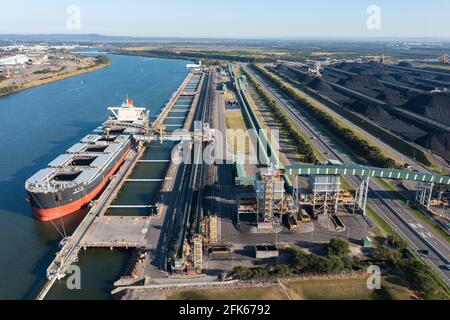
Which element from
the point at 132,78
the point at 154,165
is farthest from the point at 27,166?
A: the point at 132,78

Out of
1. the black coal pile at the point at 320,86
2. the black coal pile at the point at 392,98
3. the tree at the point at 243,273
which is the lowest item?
the tree at the point at 243,273

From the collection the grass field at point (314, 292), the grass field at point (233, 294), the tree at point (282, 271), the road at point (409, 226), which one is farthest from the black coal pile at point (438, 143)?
the grass field at point (233, 294)

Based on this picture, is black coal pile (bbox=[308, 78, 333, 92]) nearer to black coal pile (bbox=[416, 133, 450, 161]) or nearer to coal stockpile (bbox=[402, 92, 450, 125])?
coal stockpile (bbox=[402, 92, 450, 125])

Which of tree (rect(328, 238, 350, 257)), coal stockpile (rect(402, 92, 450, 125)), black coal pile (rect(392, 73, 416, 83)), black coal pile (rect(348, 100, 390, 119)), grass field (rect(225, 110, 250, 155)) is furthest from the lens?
black coal pile (rect(392, 73, 416, 83))

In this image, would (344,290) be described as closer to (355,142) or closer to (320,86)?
(355,142)

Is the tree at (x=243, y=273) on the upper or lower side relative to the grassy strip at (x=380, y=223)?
lower

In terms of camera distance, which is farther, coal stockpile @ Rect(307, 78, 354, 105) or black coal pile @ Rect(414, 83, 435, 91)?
black coal pile @ Rect(414, 83, 435, 91)

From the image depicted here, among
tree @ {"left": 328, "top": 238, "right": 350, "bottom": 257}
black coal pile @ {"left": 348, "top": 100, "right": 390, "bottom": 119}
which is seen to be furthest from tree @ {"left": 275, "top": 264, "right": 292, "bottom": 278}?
black coal pile @ {"left": 348, "top": 100, "right": 390, "bottom": 119}

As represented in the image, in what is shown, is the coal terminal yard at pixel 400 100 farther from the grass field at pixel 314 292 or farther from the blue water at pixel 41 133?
the blue water at pixel 41 133

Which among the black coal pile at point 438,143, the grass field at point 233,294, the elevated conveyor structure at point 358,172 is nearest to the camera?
the grass field at point 233,294
